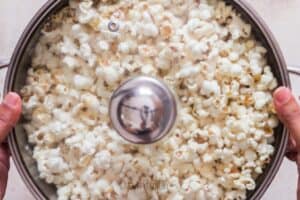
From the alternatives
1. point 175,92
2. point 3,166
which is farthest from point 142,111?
point 3,166

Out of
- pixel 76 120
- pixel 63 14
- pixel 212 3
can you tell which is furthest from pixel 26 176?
pixel 212 3

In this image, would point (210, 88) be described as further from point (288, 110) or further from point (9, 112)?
point (9, 112)

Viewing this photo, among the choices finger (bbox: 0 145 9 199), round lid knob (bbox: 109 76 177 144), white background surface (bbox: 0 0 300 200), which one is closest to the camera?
round lid knob (bbox: 109 76 177 144)

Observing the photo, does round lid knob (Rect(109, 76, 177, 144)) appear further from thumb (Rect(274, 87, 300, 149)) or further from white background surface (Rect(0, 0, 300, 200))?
white background surface (Rect(0, 0, 300, 200))

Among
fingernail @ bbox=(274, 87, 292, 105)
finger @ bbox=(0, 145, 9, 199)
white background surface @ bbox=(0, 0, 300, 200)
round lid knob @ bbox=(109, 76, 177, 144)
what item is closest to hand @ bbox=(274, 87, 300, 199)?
fingernail @ bbox=(274, 87, 292, 105)

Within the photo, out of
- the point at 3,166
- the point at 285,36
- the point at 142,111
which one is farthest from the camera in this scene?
the point at 285,36
